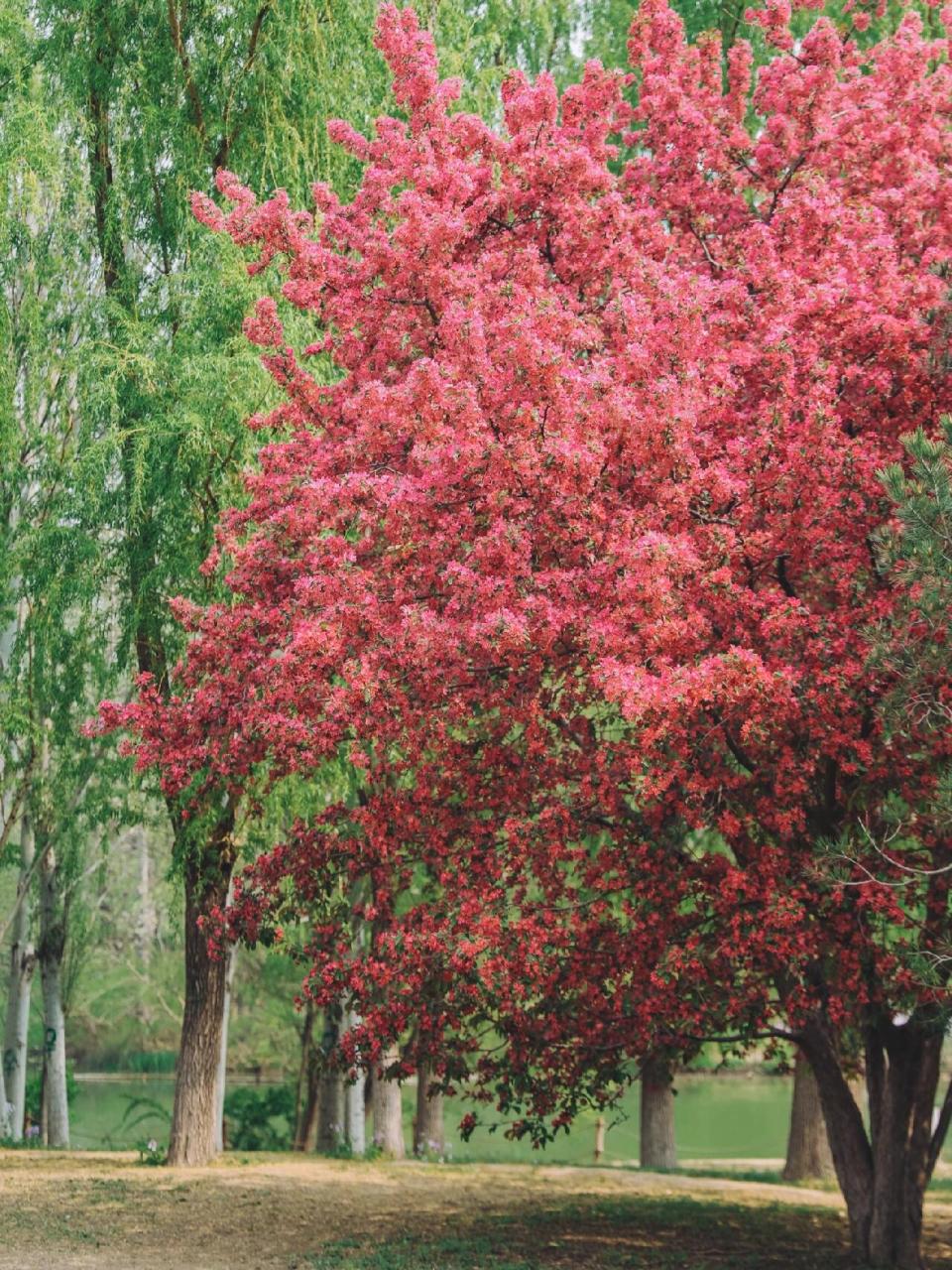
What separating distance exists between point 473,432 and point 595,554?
0.83 m

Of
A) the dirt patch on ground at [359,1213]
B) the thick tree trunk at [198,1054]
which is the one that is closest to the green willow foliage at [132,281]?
the thick tree trunk at [198,1054]

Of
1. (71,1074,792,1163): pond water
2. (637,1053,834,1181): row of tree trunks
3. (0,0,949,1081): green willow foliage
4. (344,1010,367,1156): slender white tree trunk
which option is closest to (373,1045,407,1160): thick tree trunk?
(344,1010,367,1156): slender white tree trunk

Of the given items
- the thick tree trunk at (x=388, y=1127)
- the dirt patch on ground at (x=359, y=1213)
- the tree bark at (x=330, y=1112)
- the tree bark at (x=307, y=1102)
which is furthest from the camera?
the tree bark at (x=307, y=1102)

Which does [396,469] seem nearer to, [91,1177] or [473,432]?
[473,432]

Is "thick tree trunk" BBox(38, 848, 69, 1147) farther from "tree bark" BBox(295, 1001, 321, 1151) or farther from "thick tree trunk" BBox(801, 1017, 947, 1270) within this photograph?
"thick tree trunk" BBox(801, 1017, 947, 1270)

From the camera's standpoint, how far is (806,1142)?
12336 millimetres

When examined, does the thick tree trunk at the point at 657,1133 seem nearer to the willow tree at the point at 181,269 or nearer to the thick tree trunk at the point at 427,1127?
the thick tree trunk at the point at 427,1127

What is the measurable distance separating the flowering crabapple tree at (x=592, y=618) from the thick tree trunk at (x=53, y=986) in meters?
8.25

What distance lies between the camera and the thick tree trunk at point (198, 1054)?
37.0 feet

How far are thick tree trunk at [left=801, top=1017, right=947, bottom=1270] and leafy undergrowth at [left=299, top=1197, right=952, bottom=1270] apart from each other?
27cm

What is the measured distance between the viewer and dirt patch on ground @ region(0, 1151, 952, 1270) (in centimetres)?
743

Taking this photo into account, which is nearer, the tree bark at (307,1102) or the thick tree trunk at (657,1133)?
the thick tree trunk at (657,1133)

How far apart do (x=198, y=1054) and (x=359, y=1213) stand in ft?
9.72

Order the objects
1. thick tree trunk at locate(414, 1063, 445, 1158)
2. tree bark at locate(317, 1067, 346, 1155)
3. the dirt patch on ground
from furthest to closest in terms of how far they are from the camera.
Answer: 1. tree bark at locate(317, 1067, 346, 1155)
2. thick tree trunk at locate(414, 1063, 445, 1158)
3. the dirt patch on ground
